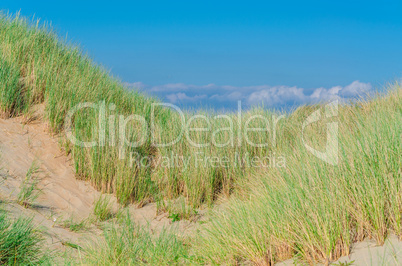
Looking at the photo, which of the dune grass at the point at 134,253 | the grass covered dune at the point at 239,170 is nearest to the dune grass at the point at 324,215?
the grass covered dune at the point at 239,170

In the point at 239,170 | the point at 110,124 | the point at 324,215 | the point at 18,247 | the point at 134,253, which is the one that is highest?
the point at 110,124

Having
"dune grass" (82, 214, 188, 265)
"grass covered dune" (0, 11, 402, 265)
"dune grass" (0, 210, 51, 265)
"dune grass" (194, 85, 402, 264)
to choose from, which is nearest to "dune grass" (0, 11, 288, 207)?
"grass covered dune" (0, 11, 402, 265)

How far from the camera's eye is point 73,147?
20.3ft

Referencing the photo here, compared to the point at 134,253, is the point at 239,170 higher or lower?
higher

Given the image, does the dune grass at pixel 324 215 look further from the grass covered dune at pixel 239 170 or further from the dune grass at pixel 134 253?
the dune grass at pixel 134 253

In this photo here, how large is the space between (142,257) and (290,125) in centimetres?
446

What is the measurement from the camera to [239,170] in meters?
6.16

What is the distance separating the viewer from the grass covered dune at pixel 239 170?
3088mm

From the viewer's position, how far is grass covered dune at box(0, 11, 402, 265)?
10.1ft

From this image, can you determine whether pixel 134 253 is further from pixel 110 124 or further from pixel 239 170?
pixel 110 124

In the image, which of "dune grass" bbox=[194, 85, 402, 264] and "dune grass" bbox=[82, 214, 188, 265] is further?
"dune grass" bbox=[82, 214, 188, 265]

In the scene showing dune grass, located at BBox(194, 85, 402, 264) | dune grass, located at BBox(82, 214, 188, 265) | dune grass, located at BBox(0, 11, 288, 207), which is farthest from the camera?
dune grass, located at BBox(0, 11, 288, 207)

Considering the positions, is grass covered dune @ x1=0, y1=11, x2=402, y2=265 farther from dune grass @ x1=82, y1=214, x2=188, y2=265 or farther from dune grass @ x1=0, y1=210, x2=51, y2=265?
dune grass @ x1=0, y1=210, x2=51, y2=265

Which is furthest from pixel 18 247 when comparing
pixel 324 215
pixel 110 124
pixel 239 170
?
pixel 239 170
